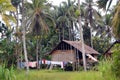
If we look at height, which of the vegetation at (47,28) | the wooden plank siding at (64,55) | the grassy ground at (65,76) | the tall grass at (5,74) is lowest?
the grassy ground at (65,76)

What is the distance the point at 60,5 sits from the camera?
44.0 metres

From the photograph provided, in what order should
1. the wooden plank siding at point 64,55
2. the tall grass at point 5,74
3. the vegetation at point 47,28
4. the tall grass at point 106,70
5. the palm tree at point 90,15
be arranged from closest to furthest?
the tall grass at point 5,74
the tall grass at point 106,70
the vegetation at point 47,28
the wooden plank siding at point 64,55
the palm tree at point 90,15

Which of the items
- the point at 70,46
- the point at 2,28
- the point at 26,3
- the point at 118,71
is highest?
the point at 26,3

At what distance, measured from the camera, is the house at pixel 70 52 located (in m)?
36.6

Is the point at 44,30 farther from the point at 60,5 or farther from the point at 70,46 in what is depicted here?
the point at 60,5

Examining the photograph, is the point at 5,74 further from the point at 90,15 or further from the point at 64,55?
the point at 90,15

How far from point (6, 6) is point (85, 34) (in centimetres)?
3270

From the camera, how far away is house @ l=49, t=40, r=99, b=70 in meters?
36.6

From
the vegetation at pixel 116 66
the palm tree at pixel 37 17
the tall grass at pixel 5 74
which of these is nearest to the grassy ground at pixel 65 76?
the vegetation at pixel 116 66

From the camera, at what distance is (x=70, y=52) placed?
1475 inches

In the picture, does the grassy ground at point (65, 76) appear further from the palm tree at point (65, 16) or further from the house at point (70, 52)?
the palm tree at point (65, 16)

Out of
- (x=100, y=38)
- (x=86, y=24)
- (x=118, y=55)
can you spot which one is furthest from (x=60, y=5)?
(x=118, y=55)

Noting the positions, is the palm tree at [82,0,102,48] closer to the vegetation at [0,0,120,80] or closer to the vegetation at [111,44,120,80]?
the vegetation at [0,0,120,80]

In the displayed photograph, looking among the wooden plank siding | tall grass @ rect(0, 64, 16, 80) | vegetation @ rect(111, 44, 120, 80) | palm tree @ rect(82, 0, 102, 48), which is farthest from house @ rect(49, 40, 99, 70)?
tall grass @ rect(0, 64, 16, 80)
